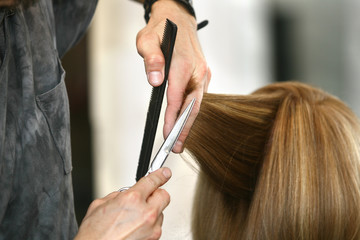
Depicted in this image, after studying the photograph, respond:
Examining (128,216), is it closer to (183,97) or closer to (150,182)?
(150,182)

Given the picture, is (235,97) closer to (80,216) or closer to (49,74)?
(49,74)

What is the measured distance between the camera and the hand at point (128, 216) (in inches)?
31.9

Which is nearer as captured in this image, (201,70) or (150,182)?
(150,182)

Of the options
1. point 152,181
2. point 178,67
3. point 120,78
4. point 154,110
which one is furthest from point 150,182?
point 120,78

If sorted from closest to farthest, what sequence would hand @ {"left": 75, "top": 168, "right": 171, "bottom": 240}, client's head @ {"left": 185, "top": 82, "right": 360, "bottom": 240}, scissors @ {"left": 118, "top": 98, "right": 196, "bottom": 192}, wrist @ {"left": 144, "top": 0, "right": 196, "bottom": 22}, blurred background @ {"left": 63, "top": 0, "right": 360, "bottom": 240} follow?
1. hand @ {"left": 75, "top": 168, "right": 171, "bottom": 240}
2. scissors @ {"left": 118, "top": 98, "right": 196, "bottom": 192}
3. client's head @ {"left": 185, "top": 82, "right": 360, "bottom": 240}
4. wrist @ {"left": 144, "top": 0, "right": 196, "bottom": 22}
5. blurred background @ {"left": 63, "top": 0, "right": 360, "bottom": 240}

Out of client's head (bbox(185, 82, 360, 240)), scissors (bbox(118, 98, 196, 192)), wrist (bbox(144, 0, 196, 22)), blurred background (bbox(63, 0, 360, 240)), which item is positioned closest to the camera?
scissors (bbox(118, 98, 196, 192))

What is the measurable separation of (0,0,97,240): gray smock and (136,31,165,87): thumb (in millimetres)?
171

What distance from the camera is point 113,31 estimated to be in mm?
3260

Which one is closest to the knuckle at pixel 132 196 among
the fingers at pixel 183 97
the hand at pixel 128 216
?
the hand at pixel 128 216

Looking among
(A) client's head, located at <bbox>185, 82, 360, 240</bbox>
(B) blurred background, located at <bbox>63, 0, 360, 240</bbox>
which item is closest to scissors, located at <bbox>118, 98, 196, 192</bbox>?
(A) client's head, located at <bbox>185, 82, 360, 240</bbox>

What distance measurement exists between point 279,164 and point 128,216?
1.19 ft

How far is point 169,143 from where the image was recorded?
3.02 feet

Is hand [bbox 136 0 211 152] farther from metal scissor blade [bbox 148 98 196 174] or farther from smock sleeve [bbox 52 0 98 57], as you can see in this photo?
smock sleeve [bbox 52 0 98 57]

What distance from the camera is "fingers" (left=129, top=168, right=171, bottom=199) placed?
2.76 feet
